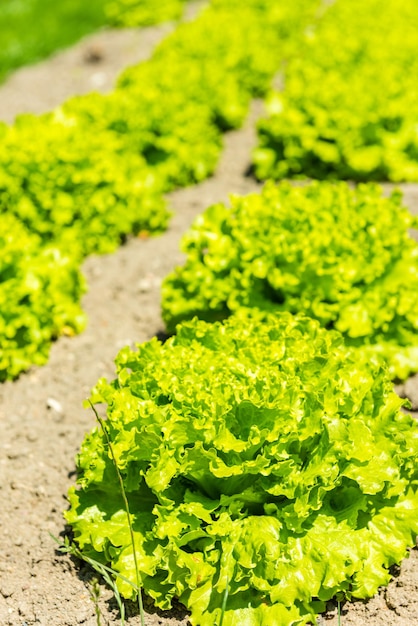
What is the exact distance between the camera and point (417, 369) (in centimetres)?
532

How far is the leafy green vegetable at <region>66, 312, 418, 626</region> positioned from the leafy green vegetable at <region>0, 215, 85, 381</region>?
162cm

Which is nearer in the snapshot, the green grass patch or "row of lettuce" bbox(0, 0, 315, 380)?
"row of lettuce" bbox(0, 0, 315, 380)

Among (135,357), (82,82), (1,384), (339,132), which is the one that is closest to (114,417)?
(135,357)

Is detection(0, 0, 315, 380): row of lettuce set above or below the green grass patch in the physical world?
above

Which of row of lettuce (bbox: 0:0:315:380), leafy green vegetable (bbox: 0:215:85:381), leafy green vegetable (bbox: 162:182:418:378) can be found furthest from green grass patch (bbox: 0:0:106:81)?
leafy green vegetable (bbox: 162:182:418:378)

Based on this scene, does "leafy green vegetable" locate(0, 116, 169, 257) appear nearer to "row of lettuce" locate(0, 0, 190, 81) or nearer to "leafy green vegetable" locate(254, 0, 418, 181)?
"leafy green vegetable" locate(254, 0, 418, 181)

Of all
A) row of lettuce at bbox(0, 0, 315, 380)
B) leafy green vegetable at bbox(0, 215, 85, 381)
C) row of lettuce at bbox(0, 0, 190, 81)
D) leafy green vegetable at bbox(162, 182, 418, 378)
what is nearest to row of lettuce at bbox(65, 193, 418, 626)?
leafy green vegetable at bbox(162, 182, 418, 378)

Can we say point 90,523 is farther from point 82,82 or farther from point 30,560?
point 82,82

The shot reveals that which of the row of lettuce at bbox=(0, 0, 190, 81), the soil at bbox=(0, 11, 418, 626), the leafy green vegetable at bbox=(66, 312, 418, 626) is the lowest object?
the row of lettuce at bbox=(0, 0, 190, 81)

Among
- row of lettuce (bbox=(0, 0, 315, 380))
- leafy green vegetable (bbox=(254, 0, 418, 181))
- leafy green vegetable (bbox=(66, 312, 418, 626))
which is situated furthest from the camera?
leafy green vegetable (bbox=(254, 0, 418, 181))

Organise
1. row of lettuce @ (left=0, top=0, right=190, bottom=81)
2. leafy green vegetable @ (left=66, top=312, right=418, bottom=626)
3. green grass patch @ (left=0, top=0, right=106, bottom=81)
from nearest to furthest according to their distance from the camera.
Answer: leafy green vegetable @ (left=66, top=312, right=418, bottom=626) < green grass patch @ (left=0, top=0, right=106, bottom=81) < row of lettuce @ (left=0, top=0, right=190, bottom=81)

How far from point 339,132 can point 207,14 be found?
5281mm

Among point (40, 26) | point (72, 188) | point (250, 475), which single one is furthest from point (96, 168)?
point (40, 26)

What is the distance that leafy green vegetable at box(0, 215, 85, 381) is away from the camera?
5.64 m
